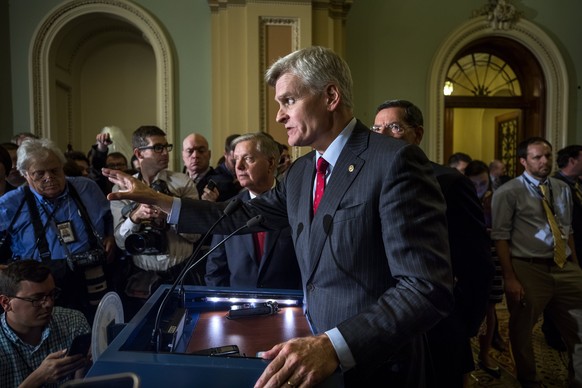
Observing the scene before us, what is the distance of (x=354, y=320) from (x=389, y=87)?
6443 mm

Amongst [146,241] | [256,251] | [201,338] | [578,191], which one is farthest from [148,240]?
[578,191]

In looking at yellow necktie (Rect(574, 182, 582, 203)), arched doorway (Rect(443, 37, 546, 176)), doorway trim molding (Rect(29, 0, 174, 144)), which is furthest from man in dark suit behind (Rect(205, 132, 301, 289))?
arched doorway (Rect(443, 37, 546, 176))

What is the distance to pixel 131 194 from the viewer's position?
145 centimetres

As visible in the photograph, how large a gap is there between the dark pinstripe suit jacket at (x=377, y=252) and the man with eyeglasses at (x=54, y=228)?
157cm

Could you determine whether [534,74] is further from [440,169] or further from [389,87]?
[440,169]

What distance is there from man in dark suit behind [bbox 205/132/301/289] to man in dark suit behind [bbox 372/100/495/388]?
68cm

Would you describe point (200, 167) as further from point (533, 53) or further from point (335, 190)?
point (533, 53)

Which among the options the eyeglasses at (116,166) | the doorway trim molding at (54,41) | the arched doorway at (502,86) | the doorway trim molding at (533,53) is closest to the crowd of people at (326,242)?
the eyeglasses at (116,166)

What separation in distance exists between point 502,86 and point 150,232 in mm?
7432

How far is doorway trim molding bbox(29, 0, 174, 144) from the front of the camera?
20.0 ft

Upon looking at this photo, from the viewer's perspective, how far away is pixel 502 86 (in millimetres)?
7855

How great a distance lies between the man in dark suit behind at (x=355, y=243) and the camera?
3.11 ft

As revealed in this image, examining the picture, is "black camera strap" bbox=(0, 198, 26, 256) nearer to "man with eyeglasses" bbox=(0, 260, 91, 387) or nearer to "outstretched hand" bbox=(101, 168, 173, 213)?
"man with eyeglasses" bbox=(0, 260, 91, 387)

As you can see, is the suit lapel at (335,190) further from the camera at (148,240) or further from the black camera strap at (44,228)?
the black camera strap at (44,228)
